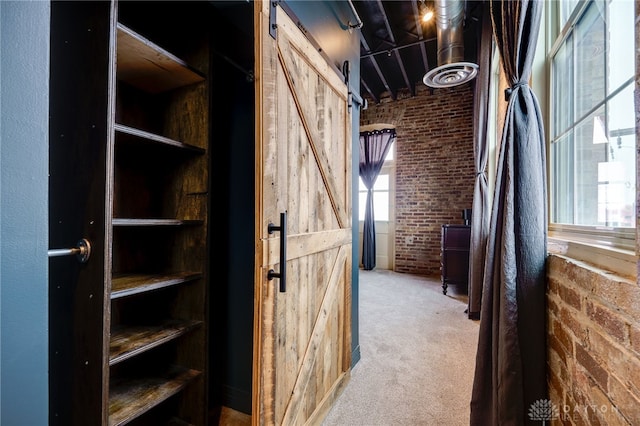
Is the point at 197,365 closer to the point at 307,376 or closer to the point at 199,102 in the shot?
the point at 307,376

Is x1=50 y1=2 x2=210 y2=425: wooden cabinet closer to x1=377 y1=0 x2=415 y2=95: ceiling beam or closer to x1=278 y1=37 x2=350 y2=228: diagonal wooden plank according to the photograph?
x1=278 y1=37 x2=350 y2=228: diagonal wooden plank

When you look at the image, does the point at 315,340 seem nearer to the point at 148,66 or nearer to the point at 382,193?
the point at 148,66

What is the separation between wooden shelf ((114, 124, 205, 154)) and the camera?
4.07 feet

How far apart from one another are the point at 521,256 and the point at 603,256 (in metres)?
0.32

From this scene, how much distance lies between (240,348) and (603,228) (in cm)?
199

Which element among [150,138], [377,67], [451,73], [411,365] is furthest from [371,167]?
[150,138]

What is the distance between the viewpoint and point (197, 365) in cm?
162

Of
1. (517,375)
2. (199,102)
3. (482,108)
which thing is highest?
(482,108)

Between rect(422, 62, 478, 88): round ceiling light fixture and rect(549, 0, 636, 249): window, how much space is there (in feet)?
5.29

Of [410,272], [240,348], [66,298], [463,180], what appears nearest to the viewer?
[66,298]

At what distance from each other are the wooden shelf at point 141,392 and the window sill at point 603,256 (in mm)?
1897

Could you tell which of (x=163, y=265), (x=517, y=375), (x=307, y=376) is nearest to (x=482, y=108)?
(x=517, y=375)

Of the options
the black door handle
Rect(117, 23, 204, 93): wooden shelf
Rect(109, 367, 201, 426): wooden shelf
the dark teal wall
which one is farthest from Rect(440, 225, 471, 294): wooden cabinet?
the dark teal wall

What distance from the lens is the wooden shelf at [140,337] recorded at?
1233 millimetres
